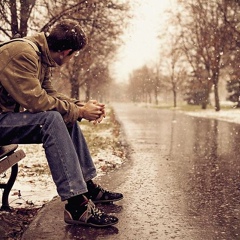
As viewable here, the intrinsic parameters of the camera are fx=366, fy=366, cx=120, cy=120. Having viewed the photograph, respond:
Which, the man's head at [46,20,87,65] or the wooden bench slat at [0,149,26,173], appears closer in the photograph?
the wooden bench slat at [0,149,26,173]

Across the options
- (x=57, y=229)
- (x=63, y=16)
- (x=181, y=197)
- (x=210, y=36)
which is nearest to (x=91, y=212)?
(x=57, y=229)

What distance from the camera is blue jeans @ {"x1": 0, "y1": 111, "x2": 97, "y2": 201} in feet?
8.36

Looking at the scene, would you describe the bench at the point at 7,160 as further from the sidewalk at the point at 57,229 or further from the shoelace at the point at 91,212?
the shoelace at the point at 91,212

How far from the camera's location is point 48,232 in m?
2.61

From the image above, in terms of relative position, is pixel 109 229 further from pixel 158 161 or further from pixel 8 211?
pixel 158 161

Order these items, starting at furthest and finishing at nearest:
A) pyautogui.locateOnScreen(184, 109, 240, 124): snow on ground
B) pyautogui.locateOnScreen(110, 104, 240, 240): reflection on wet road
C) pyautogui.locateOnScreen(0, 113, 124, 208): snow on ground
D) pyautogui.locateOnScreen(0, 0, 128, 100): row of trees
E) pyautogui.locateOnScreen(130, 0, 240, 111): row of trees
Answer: pyautogui.locateOnScreen(130, 0, 240, 111): row of trees
pyautogui.locateOnScreen(184, 109, 240, 124): snow on ground
pyautogui.locateOnScreen(0, 0, 128, 100): row of trees
pyautogui.locateOnScreen(0, 113, 124, 208): snow on ground
pyautogui.locateOnScreen(110, 104, 240, 240): reflection on wet road

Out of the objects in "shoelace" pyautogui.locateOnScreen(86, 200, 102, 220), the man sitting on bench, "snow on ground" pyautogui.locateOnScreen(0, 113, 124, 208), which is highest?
the man sitting on bench

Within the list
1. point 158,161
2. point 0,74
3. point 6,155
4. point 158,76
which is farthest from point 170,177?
point 158,76

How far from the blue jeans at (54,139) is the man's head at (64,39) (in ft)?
1.73

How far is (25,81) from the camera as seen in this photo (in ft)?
8.36

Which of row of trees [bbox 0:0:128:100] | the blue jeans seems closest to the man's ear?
the blue jeans

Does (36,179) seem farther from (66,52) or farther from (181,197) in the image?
(66,52)

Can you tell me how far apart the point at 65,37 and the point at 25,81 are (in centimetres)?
49

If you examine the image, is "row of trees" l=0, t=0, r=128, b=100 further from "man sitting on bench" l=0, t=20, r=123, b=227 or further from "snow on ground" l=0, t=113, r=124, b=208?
"man sitting on bench" l=0, t=20, r=123, b=227
